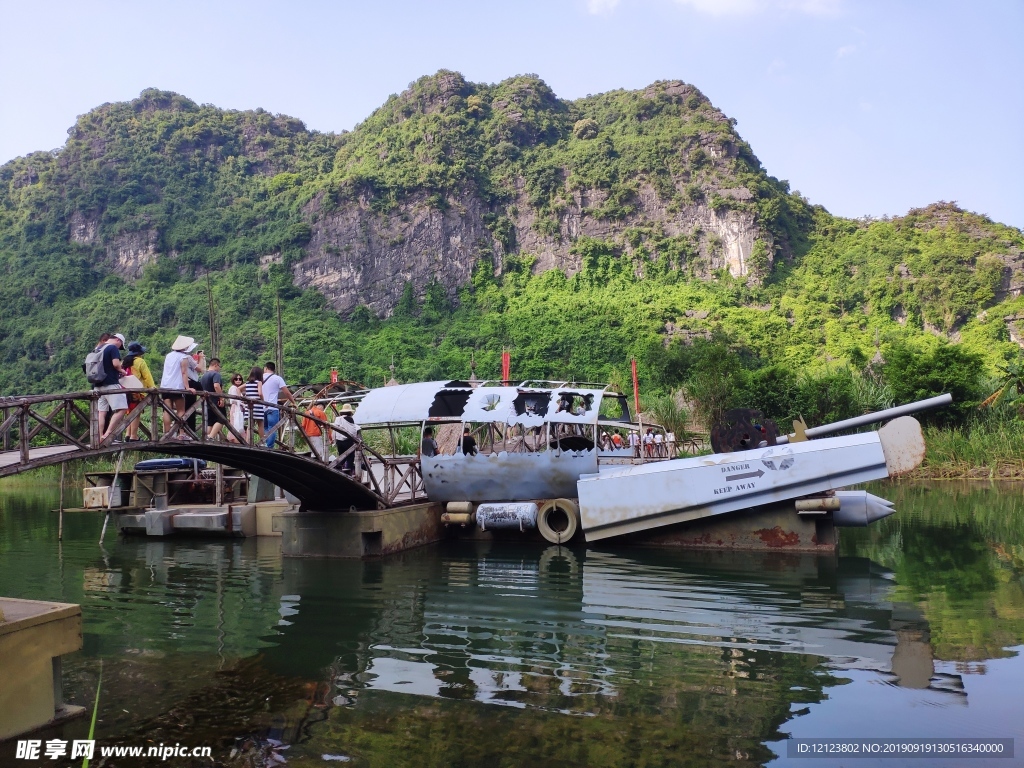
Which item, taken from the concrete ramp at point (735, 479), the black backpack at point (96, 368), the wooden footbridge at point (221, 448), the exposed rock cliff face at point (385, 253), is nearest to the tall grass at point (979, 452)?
the concrete ramp at point (735, 479)

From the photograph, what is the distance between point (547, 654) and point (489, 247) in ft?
307

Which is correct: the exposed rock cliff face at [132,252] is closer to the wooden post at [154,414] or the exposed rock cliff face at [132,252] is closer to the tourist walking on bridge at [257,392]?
the tourist walking on bridge at [257,392]

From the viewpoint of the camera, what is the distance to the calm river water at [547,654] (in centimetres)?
753

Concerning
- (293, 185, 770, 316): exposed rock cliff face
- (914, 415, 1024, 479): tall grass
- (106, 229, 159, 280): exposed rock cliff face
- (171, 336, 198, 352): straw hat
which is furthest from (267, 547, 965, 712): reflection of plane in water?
(106, 229, 159, 280): exposed rock cliff face

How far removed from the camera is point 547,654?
10.2 m


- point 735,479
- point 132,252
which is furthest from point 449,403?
point 132,252

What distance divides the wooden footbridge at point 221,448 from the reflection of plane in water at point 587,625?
6.02 feet

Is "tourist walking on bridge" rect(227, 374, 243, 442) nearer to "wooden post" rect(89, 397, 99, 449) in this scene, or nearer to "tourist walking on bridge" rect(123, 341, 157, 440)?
"tourist walking on bridge" rect(123, 341, 157, 440)

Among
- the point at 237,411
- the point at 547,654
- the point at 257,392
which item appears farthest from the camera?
the point at 257,392

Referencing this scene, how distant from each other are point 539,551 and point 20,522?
56.4 ft

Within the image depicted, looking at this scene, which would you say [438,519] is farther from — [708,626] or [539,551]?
[708,626]

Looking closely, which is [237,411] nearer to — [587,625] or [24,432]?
[24,432]

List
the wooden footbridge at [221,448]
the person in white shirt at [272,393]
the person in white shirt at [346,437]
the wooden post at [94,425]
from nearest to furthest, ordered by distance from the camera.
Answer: the wooden footbridge at [221,448] → the wooden post at [94,425] → the person in white shirt at [272,393] → the person in white shirt at [346,437]

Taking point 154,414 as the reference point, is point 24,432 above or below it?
below
